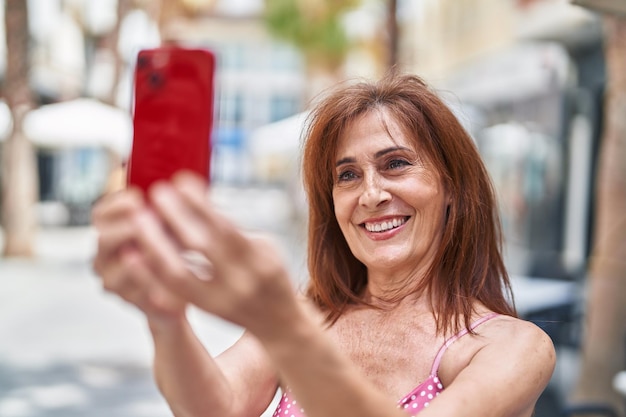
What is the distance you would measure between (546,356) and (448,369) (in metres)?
0.16

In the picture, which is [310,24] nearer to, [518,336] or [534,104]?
[534,104]

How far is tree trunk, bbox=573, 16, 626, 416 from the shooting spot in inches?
190

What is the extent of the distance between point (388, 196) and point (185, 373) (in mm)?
568

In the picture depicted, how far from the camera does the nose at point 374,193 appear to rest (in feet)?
5.23

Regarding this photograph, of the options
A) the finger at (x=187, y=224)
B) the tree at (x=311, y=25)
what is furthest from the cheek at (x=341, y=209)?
the tree at (x=311, y=25)

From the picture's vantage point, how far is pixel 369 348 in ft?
5.22

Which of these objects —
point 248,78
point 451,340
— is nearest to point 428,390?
Answer: point 451,340

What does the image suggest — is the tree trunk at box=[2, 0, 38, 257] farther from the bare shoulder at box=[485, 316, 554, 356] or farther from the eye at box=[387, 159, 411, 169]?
the bare shoulder at box=[485, 316, 554, 356]

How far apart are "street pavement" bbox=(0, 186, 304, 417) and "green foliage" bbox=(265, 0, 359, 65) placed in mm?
14277

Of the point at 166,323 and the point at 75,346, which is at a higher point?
the point at 166,323

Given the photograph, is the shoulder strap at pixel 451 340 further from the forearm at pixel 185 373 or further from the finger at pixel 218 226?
the finger at pixel 218 226

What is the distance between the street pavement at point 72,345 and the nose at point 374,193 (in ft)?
2.69

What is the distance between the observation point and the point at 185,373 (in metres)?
1.19

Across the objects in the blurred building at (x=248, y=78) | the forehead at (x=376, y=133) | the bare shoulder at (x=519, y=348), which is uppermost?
the forehead at (x=376, y=133)
